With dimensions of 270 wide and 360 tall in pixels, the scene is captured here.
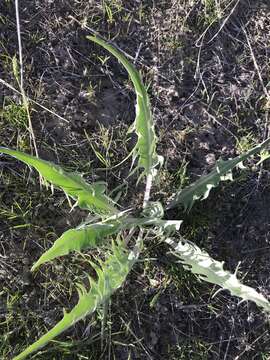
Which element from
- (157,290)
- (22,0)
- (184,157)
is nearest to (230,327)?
(157,290)

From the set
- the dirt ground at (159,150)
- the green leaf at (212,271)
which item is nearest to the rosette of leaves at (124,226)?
the green leaf at (212,271)

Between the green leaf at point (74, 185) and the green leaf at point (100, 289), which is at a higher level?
the green leaf at point (74, 185)

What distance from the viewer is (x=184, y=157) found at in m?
1.96

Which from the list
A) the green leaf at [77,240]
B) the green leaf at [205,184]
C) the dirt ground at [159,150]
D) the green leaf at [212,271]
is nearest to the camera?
the green leaf at [77,240]

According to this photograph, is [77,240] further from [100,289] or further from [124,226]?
[124,226]

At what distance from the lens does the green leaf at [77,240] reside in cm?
134

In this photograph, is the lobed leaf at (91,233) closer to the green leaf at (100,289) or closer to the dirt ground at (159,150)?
the green leaf at (100,289)

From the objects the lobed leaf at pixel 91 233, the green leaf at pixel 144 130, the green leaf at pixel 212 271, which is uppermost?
the green leaf at pixel 144 130

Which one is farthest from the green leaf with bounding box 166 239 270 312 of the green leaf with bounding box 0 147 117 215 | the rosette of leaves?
the green leaf with bounding box 0 147 117 215

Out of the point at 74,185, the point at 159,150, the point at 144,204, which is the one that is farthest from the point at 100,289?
the point at 159,150

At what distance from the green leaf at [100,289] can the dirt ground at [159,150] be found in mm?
280

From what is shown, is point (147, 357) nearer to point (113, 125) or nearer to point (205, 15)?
point (113, 125)

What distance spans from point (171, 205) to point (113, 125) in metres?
0.38

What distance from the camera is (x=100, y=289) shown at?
5.01ft
